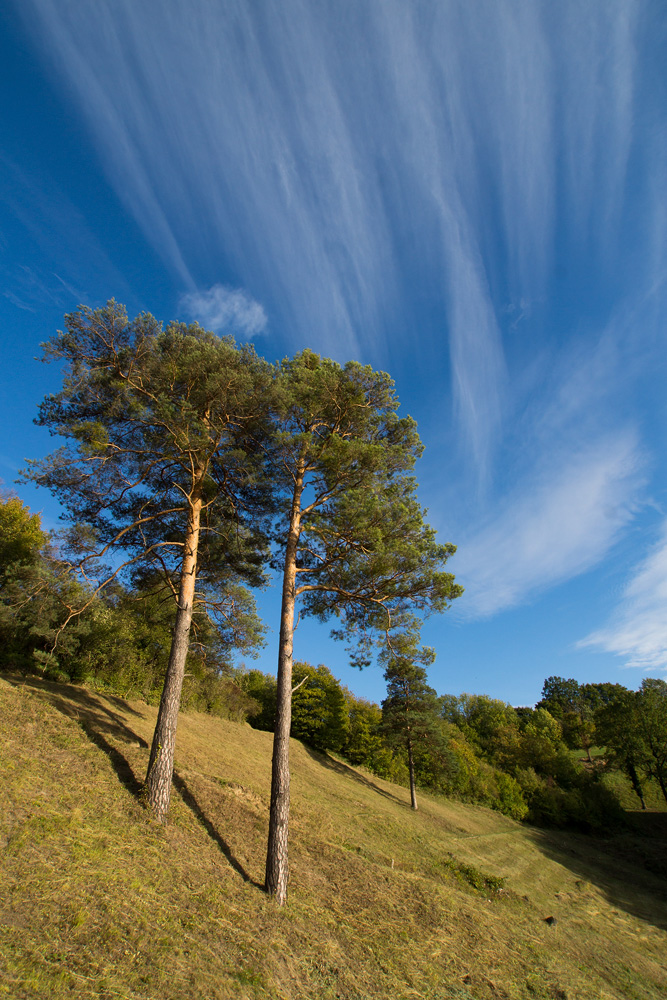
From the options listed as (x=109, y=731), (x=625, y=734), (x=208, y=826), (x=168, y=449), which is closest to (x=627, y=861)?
(x=625, y=734)

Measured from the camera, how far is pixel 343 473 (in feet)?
36.9

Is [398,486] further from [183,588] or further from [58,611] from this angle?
[58,611]

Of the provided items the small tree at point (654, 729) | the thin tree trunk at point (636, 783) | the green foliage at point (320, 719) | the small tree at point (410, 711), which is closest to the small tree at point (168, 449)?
the small tree at point (410, 711)

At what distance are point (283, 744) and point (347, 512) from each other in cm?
507

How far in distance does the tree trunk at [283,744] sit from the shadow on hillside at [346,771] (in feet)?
63.7

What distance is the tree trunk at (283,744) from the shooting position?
25.3 ft

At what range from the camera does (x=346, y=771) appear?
89.6 feet

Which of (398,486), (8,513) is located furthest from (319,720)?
(398,486)

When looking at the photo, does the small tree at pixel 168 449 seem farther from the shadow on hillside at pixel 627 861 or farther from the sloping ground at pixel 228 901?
the shadow on hillside at pixel 627 861

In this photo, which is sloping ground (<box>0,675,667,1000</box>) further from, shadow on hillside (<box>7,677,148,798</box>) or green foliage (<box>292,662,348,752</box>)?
green foliage (<box>292,662,348,752</box>)

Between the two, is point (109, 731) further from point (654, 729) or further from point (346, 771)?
point (654, 729)

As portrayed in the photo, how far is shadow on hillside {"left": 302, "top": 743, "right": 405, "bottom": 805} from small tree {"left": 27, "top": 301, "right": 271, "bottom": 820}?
62.0 ft

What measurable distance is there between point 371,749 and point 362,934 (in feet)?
94.3

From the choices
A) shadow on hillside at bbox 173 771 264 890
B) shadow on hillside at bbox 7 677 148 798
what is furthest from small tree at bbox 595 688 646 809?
shadow on hillside at bbox 7 677 148 798
